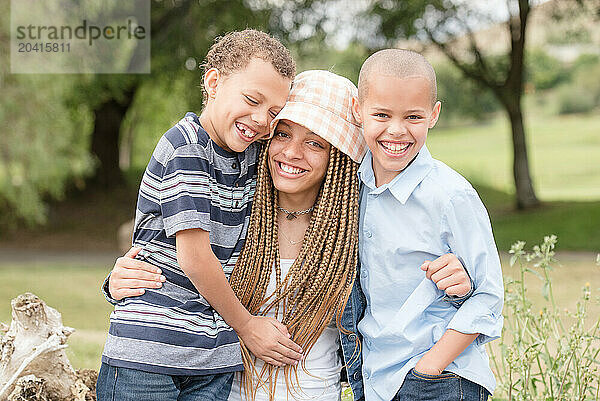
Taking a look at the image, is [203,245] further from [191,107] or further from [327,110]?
[191,107]

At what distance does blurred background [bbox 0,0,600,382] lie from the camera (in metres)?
11.1

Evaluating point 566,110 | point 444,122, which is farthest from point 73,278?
point 566,110

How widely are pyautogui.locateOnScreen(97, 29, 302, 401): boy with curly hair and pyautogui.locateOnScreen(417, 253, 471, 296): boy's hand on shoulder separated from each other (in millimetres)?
533

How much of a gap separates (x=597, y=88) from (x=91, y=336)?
2243 centimetres

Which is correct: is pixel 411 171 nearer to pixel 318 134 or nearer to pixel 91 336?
pixel 318 134

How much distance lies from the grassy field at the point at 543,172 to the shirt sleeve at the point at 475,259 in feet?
37.3

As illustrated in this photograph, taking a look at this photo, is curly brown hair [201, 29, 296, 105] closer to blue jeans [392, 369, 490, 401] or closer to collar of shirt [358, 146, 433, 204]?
collar of shirt [358, 146, 433, 204]

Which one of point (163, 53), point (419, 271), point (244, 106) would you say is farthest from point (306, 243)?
point (163, 53)

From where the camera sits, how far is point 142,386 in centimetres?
216

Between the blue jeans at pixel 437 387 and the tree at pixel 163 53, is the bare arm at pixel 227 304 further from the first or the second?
the tree at pixel 163 53

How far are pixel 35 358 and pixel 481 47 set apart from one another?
1295 cm

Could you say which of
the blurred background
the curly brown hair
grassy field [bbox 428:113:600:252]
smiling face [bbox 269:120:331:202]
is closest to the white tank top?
smiling face [bbox 269:120:331:202]

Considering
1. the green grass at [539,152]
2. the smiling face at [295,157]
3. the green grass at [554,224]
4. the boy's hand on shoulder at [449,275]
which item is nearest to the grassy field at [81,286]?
the green grass at [554,224]

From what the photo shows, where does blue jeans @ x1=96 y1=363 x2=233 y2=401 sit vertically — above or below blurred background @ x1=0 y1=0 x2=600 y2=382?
below
